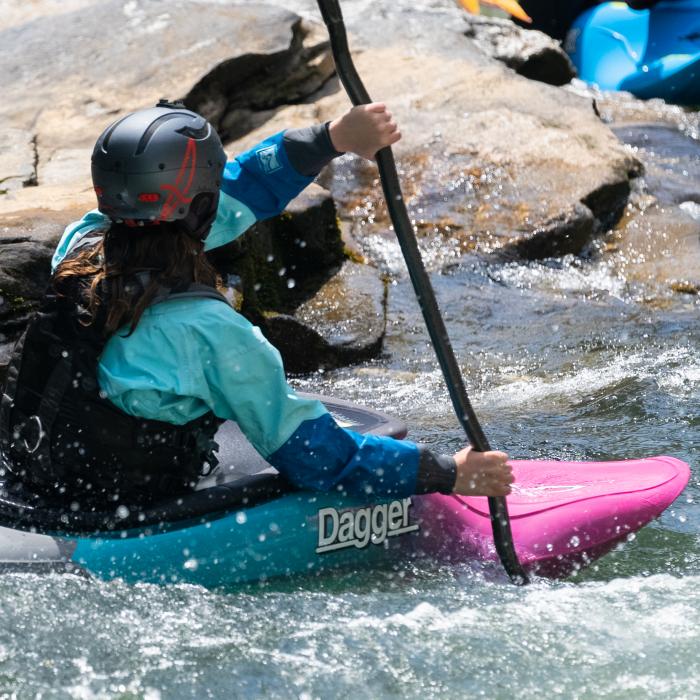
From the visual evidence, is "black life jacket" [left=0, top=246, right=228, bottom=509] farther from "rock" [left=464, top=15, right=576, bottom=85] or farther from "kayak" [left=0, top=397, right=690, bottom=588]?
"rock" [left=464, top=15, right=576, bottom=85]

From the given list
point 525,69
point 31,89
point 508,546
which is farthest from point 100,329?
point 525,69

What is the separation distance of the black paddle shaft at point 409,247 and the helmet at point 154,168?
0.36 m

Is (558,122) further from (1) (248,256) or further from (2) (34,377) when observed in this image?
(2) (34,377)

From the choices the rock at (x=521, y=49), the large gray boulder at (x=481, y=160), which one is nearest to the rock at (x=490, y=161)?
the large gray boulder at (x=481, y=160)

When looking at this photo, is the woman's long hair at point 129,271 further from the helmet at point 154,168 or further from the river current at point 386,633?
the river current at point 386,633

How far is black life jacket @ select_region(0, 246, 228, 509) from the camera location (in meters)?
2.59

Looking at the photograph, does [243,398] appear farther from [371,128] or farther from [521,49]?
[521,49]

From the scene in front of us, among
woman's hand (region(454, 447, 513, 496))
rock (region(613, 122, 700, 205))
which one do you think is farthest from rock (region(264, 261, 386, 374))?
rock (region(613, 122, 700, 205))

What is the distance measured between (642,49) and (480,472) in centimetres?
952

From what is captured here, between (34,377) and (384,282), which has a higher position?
(34,377)

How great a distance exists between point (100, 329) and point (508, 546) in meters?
1.22

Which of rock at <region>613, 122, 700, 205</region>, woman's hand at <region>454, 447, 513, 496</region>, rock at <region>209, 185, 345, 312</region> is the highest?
woman's hand at <region>454, 447, 513, 496</region>

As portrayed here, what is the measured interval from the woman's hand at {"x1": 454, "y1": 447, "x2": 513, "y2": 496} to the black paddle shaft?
7 centimetres

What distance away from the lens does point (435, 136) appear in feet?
25.4
